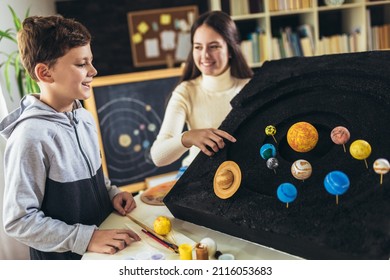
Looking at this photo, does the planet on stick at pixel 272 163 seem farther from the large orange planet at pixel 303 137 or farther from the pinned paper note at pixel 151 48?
the pinned paper note at pixel 151 48

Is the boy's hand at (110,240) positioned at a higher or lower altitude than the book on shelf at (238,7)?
lower

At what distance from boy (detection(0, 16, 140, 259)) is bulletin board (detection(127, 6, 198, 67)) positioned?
83.1 inches

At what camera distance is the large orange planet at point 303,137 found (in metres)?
0.82

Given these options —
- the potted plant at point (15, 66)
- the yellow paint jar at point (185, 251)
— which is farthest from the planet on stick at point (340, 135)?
the potted plant at point (15, 66)

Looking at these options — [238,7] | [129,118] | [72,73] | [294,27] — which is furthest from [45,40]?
[294,27]

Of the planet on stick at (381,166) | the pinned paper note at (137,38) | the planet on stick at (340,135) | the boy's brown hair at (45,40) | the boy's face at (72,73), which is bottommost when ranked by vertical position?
the planet on stick at (381,166)

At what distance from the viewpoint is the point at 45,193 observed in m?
0.88

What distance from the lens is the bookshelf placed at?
8.13 feet

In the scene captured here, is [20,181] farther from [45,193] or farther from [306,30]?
[306,30]

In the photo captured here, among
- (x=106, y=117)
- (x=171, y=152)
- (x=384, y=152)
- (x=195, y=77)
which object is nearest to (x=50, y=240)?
(x=171, y=152)

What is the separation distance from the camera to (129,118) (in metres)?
2.47

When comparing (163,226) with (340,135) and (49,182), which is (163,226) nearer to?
(49,182)

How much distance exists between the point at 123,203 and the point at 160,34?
218 centimetres

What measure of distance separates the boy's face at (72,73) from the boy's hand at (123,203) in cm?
30
